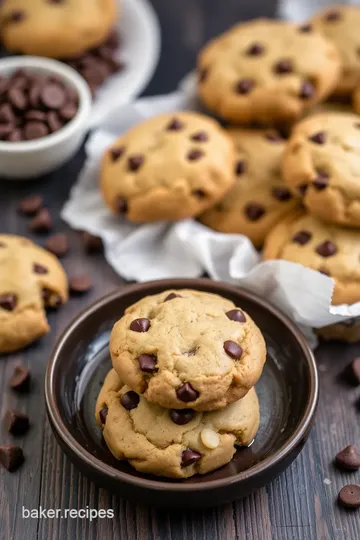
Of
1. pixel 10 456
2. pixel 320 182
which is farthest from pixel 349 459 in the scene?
pixel 10 456

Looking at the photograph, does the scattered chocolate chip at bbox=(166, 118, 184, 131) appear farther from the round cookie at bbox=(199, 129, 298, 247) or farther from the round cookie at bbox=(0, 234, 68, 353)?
the round cookie at bbox=(0, 234, 68, 353)

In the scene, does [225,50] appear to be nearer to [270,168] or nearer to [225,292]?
[270,168]

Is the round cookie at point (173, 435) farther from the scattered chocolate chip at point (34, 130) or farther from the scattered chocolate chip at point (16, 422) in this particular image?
the scattered chocolate chip at point (34, 130)

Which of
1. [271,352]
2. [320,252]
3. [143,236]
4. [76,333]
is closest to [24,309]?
[76,333]

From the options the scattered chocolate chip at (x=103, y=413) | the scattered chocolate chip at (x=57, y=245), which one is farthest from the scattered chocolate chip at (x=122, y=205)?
the scattered chocolate chip at (x=103, y=413)

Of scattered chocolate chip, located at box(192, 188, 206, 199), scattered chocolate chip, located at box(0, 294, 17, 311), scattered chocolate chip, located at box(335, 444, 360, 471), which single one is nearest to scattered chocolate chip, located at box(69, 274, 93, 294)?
scattered chocolate chip, located at box(0, 294, 17, 311)
